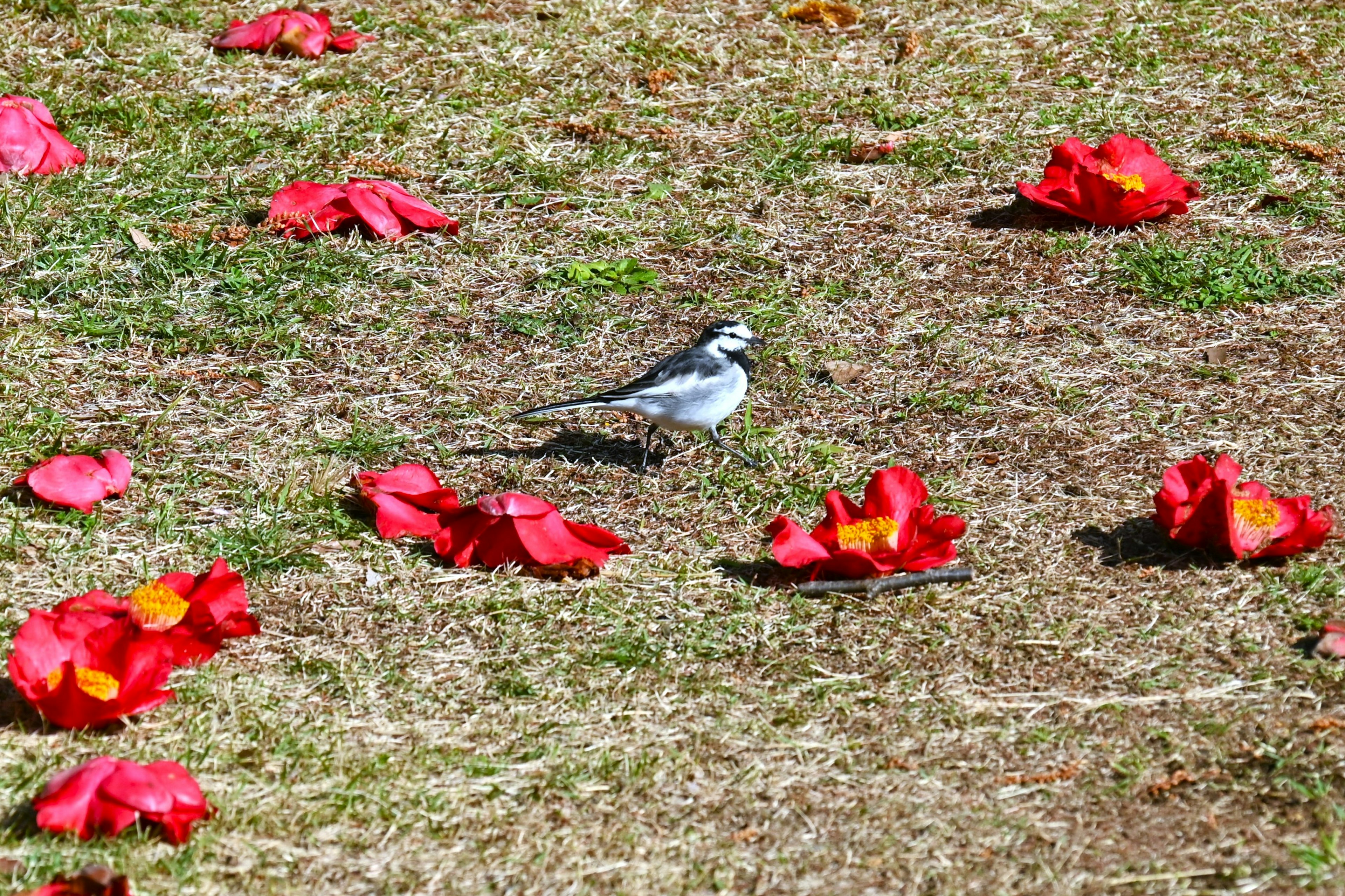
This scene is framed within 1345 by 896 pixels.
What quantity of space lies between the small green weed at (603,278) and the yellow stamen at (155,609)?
241 centimetres

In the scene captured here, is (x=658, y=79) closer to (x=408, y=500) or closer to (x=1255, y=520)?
(x=408, y=500)

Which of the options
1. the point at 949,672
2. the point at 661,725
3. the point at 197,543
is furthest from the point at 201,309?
the point at 949,672

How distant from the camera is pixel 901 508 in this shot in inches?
163

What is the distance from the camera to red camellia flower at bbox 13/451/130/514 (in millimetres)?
4387

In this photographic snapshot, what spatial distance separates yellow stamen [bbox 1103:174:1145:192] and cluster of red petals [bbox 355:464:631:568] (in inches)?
106

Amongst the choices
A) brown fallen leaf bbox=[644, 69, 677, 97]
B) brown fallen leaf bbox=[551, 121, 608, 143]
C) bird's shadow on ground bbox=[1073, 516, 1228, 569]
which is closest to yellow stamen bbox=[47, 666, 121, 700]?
bird's shadow on ground bbox=[1073, 516, 1228, 569]

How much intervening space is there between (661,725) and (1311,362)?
287 centimetres

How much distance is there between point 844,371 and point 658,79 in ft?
7.91

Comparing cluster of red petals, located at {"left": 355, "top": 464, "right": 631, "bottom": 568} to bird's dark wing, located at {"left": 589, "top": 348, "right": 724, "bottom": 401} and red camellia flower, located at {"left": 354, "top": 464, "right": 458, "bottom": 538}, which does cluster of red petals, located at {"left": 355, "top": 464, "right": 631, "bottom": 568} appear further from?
bird's dark wing, located at {"left": 589, "top": 348, "right": 724, "bottom": 401}

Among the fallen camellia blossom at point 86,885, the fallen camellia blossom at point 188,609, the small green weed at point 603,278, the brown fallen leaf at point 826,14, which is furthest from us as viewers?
the brown fallen leaf at point 826,14

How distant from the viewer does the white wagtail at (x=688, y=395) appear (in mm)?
4695

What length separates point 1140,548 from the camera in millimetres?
4262

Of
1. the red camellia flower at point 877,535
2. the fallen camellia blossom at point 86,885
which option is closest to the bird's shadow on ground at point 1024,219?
the red camellia flower at point 877,535

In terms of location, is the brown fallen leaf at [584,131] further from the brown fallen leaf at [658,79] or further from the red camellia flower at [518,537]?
the red camellia flower at [518,537]
